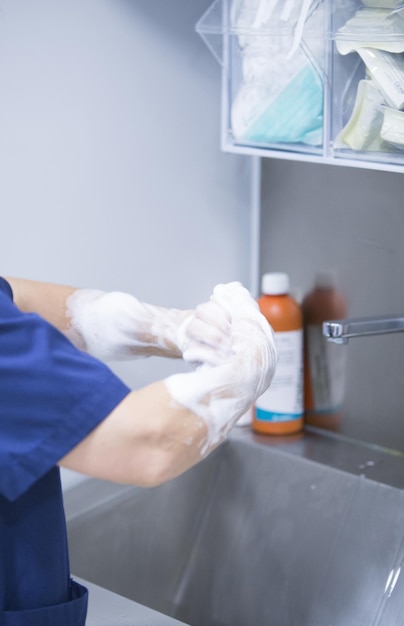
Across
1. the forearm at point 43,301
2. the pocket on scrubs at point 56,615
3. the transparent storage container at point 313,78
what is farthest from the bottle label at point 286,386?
the pocket on scrubs at point 56,615

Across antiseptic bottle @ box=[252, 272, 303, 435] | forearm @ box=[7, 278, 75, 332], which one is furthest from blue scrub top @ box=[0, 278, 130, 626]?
antiseptic bottle @ box=[252, 272, 303, 435]

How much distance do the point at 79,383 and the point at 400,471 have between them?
31.1 inches

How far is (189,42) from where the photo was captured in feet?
5.12

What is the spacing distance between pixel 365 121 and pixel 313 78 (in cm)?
12

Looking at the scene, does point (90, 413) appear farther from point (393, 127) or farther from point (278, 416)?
point (278, 416)

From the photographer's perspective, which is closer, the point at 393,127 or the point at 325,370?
the point at 393,127

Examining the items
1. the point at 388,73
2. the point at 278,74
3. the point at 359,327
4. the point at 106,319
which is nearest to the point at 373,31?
the point at 388,73

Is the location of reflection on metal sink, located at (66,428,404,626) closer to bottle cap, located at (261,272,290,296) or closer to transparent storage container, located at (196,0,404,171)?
bottle cap, located at (261,272,290,296)

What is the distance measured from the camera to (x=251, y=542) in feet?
4.91

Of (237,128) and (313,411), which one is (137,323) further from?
(313,411)

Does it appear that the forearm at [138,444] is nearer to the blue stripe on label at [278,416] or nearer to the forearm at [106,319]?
the forearm at [106,319]

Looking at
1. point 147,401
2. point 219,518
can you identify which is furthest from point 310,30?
point 219,518

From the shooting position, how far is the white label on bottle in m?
1.60

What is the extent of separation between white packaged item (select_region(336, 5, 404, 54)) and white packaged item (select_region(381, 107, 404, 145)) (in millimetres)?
78
